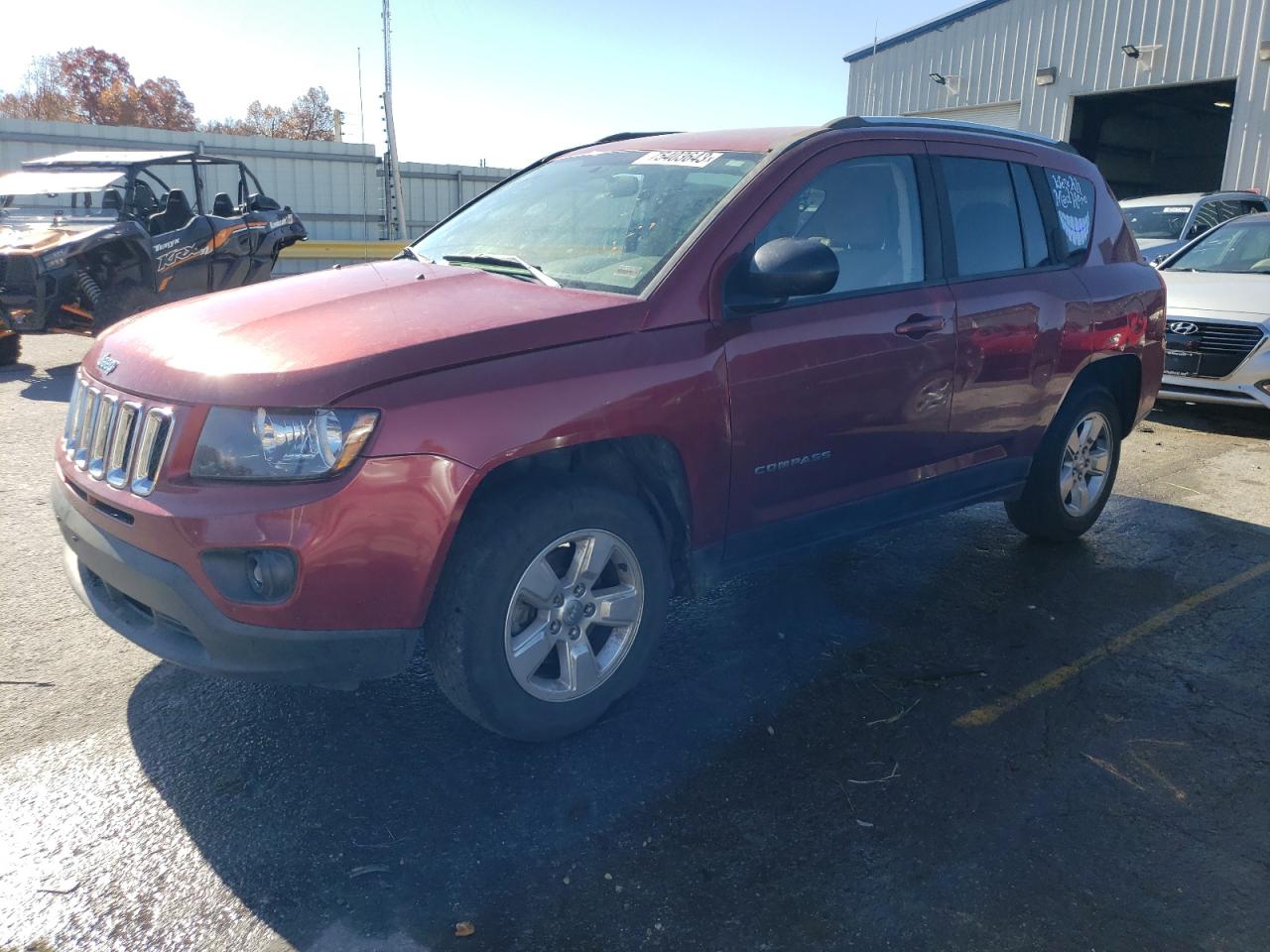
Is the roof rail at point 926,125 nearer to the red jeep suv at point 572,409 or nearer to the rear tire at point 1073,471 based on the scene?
the red jeep suv at point 572,409

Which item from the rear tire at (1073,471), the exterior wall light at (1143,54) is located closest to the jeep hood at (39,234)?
the rear tire at (1073,471)

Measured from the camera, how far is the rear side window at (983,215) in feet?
14.1

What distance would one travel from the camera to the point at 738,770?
10.3ft

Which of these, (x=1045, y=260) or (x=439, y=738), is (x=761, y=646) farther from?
(x=1045, y=260)

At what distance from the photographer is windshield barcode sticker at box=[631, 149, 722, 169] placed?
3855 millimetres

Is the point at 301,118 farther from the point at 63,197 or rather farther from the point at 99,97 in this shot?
the point at 63,197

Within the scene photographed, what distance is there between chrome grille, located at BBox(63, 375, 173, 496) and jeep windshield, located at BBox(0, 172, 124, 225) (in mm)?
8457

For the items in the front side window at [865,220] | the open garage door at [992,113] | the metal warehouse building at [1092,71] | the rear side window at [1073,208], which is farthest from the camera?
the open garage door at [992,113]

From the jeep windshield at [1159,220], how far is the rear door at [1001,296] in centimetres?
928

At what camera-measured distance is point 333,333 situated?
115 inches

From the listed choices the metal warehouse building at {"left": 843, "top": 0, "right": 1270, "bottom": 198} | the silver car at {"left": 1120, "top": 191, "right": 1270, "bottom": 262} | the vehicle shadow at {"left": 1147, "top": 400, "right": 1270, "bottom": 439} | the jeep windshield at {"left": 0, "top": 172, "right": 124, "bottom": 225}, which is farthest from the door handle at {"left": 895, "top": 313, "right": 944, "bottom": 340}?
the metal warehouse building at {"left": 843, "top": 0, "right": 1270, "bottom": 198}

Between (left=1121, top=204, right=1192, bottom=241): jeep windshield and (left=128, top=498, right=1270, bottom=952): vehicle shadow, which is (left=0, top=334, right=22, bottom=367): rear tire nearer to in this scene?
(left=128, top=498, right=1270, bottom=952): vehicle shadow

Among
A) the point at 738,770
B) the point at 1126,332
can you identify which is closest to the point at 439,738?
the point at 738,770

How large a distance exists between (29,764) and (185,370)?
1283mm
